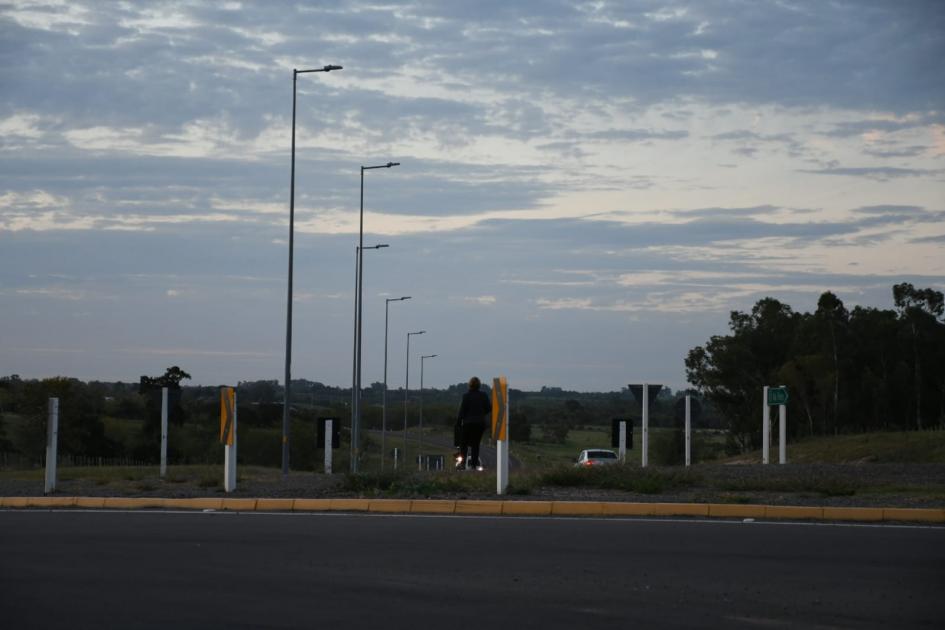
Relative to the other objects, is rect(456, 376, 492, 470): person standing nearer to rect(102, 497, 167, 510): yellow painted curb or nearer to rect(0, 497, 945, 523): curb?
rect(0, 497, 945, 523): curb

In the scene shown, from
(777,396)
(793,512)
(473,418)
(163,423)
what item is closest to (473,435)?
(473,418)

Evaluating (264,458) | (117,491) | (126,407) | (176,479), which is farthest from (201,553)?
(126,407)

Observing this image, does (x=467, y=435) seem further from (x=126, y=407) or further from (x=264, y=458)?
(x=126, y=407)

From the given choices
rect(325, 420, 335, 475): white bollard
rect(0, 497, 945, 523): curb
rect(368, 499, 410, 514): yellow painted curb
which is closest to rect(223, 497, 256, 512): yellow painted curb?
rect(0, 497, 945, 523): curb

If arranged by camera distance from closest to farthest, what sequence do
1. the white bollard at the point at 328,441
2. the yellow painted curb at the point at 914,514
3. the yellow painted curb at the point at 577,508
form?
the yellow painted curb at the point at 914,514, the yellow painted curb at the point at 577,508, the white bollard at the point at 328,441

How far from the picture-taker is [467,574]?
10852 mm

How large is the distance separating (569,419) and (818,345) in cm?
6020

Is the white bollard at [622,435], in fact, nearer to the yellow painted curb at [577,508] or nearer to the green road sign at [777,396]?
the green road sign at [777,396]

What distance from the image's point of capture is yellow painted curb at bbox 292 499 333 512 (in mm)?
17984

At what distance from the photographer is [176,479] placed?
23297 mm

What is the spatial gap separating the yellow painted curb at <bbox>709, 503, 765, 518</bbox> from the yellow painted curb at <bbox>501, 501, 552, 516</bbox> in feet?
7.01

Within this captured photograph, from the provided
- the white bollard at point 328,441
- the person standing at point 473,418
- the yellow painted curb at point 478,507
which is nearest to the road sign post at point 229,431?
the yellow painted curb at point 478,507

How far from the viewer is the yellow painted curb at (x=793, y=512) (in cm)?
1634

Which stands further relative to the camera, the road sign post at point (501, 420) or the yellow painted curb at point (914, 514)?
the road sign post at point (501, 420)
